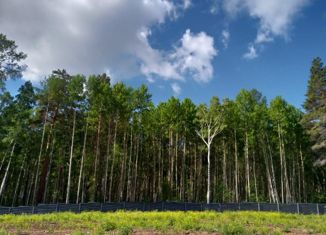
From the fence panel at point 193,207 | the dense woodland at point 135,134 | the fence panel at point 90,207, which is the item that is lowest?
the fence panel at point 90,207

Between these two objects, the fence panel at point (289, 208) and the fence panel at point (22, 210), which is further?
the fence panel at point (289, 208)

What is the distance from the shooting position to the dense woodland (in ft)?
96.2

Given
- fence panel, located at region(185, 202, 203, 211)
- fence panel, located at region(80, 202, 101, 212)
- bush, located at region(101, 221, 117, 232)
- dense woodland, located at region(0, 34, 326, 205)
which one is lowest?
bush, located at region(101, 221, 117, 232)

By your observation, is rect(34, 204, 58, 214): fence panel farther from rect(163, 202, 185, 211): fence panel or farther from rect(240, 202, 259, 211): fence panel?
rect(240, 202, 259, 211): fence panel

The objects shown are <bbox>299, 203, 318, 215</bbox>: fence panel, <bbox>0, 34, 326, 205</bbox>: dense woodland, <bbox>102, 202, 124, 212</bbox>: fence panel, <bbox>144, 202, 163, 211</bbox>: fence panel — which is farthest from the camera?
<bbox>0, 34, 326, 205</bbox>: dense woodland

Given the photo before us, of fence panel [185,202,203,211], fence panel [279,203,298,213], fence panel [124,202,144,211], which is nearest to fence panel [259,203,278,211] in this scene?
fence panel [279,203,298,213]

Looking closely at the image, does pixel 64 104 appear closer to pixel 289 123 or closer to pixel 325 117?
pixel 325 117

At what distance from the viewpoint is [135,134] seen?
36.7m

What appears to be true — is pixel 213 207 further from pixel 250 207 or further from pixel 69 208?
pixel 69 208

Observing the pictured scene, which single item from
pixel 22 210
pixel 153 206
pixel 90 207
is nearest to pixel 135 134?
pixel 153 206

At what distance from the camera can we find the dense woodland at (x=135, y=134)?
29312 mm

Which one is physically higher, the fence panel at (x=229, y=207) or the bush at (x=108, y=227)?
the fence panel at (x=229, y=207)

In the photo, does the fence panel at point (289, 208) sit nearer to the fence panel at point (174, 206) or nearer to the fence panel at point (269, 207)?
the fence panel at point (269, 207)

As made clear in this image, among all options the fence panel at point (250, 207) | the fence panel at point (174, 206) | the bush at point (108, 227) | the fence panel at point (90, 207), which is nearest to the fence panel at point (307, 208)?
the fence panel at point (250, 207)
